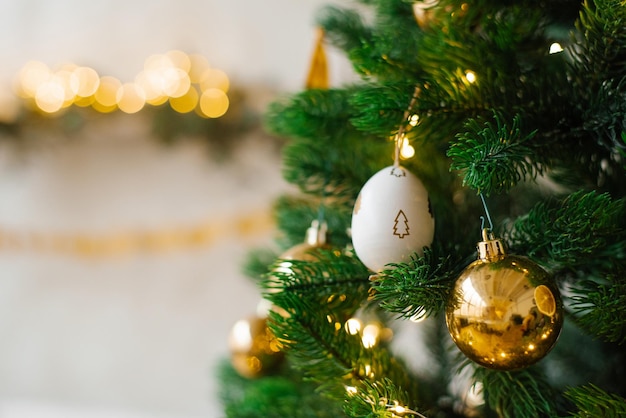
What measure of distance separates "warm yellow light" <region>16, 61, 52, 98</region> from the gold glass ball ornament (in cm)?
127

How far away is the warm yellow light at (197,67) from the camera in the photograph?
1331mm

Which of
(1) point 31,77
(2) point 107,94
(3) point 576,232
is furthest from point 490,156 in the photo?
(1) point 31,77

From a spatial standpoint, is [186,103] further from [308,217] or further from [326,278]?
[326,278]

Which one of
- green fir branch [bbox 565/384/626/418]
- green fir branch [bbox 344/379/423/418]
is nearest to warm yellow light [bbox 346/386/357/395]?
green fir branch [bbox 344/379/423/418]

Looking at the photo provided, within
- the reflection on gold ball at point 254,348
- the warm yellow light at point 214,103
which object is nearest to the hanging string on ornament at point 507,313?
the reflection on gold ball at point 254,348

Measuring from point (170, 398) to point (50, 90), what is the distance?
0.80m

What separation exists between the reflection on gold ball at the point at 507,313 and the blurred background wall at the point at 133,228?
1.10 meters

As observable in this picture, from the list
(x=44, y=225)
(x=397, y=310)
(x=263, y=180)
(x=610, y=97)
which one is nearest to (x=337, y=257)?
(x=397, y=310)

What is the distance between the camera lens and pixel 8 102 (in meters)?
1.31

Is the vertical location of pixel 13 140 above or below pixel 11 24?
below

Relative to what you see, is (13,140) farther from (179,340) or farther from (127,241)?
(179,340)

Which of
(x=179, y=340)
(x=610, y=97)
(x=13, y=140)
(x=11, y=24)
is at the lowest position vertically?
(x=179, y=340)

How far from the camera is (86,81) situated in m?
1.32

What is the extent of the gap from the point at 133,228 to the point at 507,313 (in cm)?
124
